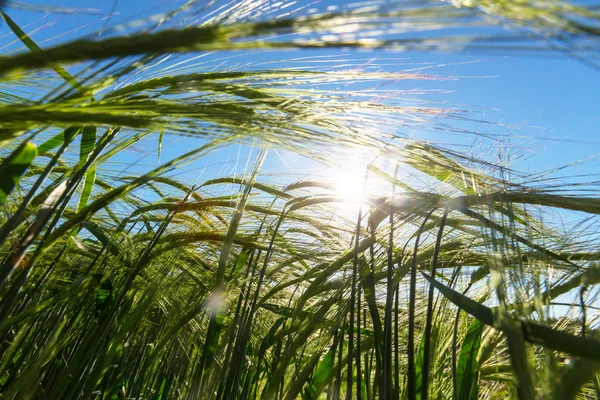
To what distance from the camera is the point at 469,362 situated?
947 millimetres

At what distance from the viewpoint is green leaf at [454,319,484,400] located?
0.92 meters

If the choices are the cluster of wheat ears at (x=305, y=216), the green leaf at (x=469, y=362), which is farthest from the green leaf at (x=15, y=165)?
the green leaf at (x=469, y=362)

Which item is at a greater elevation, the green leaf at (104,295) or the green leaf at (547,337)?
the green leaf at (104,295)

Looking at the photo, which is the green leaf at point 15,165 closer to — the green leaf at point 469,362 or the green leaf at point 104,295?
the green leaf at point 104,295

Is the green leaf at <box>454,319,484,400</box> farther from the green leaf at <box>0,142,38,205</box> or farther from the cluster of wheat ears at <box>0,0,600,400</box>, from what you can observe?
the green leaf at <box>0,142,38,205</box>

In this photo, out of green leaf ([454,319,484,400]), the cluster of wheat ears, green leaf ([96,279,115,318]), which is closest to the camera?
the cluster of wheat ears

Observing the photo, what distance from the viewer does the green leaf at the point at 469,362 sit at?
3.03 ft

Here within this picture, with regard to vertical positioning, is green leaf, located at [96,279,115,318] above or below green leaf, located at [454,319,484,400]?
above

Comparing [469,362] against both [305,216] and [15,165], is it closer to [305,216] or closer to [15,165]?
[305,216]

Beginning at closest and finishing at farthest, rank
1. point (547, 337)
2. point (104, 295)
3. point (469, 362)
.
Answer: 1. point (547, 337)
2. point (469, 362)
3. point (104, 295)

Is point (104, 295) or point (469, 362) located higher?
point (104, 295)

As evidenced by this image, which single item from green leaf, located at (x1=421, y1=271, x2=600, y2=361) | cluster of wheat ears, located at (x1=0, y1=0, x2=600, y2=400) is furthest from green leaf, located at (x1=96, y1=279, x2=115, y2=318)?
green leaf, located at (x1=421, y1=271, x2=600, y2=361)

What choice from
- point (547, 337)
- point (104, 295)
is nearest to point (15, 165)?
point (547, 337)

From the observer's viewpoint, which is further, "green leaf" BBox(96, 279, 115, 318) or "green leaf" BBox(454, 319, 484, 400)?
"green leaf" BBox(96, 279, 115, 318)
